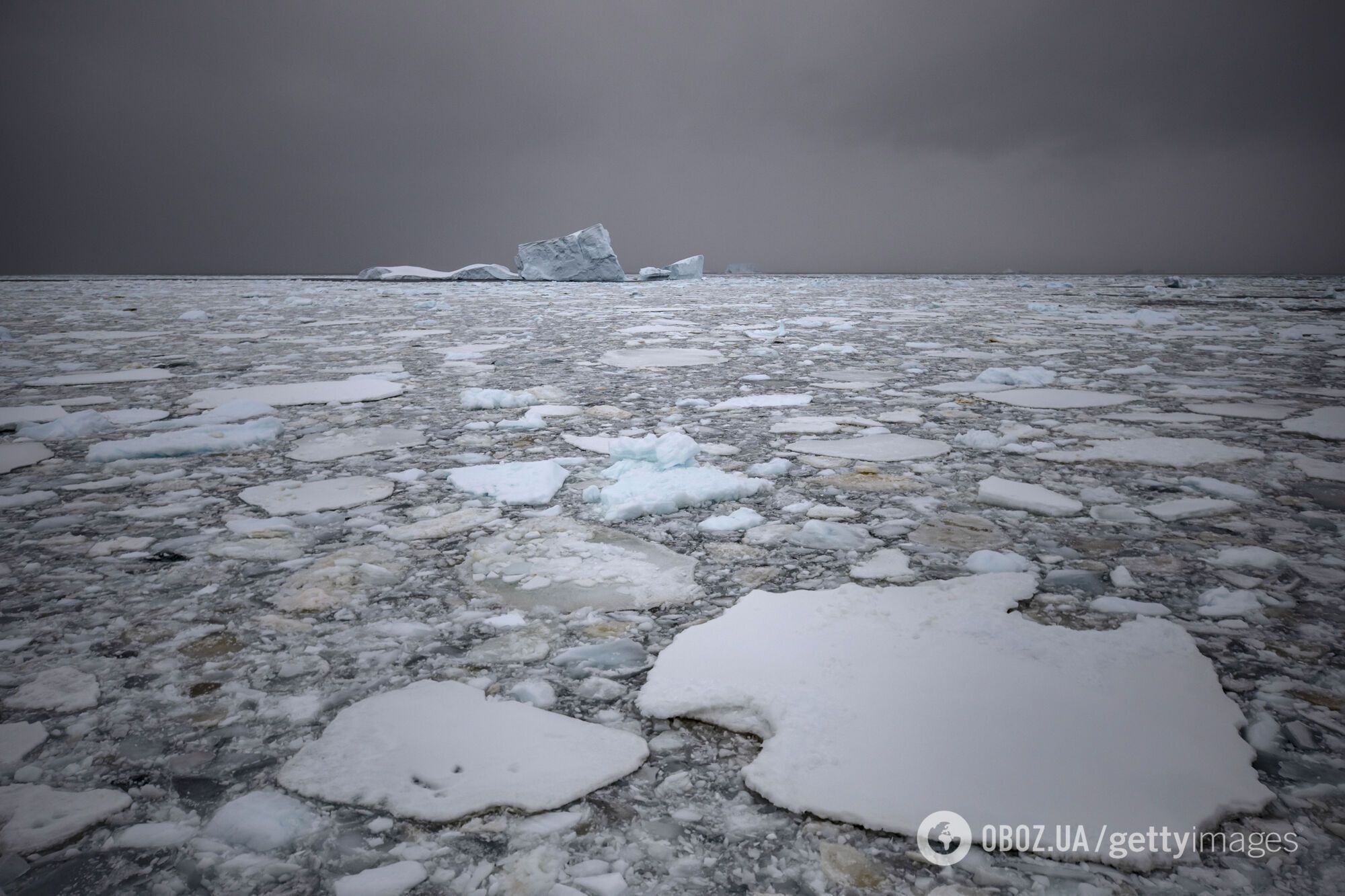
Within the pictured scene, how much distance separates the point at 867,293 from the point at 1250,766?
14.1 metres

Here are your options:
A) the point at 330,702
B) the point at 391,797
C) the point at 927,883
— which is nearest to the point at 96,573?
the point at 330,702

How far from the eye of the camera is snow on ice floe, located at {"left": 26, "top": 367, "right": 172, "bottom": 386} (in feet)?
10.9

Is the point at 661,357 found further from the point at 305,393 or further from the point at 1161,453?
the point at 1161,453

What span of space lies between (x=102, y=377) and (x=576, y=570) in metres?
3.52

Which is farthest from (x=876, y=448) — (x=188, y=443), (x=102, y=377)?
(x=102, y=377)

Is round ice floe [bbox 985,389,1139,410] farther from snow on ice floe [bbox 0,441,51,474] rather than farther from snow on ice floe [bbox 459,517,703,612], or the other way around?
snow on ice floe [bbox 0,441,51,474]

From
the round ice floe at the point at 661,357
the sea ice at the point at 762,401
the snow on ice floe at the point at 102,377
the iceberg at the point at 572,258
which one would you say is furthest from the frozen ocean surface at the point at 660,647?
the iceberg at the point at 572,258

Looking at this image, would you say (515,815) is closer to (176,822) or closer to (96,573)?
(176,822)

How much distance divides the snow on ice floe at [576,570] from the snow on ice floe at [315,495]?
0.46m

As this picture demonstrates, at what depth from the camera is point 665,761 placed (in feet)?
2.71

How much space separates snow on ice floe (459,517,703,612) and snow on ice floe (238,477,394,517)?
463mm

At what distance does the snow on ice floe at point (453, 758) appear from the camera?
76 centimetres

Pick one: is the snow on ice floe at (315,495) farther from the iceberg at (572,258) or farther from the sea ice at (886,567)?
the iceberg at (572,258)

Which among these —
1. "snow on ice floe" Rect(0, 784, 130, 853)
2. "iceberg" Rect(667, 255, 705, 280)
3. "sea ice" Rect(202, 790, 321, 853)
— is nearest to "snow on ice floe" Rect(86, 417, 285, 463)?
"snow on ice floe" Rect(0, 784, 130, 853)
